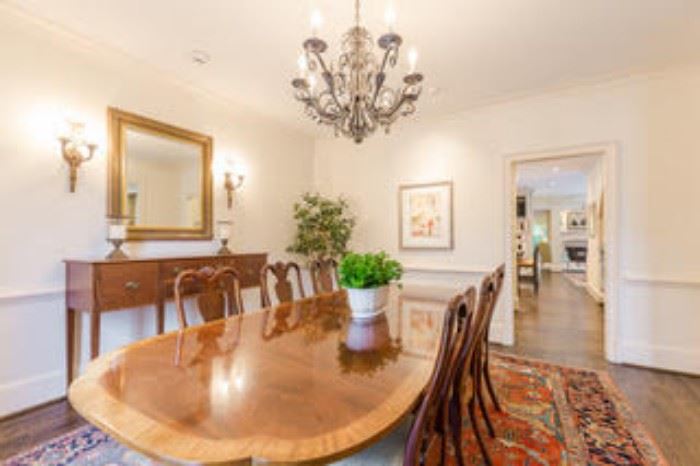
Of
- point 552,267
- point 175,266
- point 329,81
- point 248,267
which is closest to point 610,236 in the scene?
point 329,81

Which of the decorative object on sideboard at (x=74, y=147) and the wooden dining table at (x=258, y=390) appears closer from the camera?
the wooden dining table at (x=258, y=390)

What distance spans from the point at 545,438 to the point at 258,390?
71.7 inches

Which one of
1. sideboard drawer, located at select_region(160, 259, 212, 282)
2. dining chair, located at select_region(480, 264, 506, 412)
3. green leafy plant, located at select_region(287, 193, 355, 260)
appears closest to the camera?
dining chair, located at select_region(480, 264, 506, 412)

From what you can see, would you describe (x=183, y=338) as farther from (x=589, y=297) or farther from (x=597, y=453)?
(x=589, y=297)

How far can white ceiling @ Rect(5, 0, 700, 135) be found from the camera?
2199mm

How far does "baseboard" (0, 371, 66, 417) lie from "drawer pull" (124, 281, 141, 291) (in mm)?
796

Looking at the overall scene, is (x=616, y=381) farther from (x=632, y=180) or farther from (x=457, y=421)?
(x=457, y=421)

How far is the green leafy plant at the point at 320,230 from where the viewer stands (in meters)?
4.44

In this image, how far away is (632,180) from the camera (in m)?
3.13

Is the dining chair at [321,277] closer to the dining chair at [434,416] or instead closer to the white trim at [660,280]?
the dining chair at [434,416]

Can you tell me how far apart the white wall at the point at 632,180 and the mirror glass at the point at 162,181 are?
2.69 m

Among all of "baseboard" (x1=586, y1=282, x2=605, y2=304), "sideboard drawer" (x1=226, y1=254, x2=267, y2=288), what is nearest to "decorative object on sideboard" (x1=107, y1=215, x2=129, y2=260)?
"sideboard drawer" (x1=226, y1=254, x2=267, y2=288)

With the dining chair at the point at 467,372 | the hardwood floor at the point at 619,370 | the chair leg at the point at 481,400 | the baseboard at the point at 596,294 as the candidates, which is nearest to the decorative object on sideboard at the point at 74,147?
the dining chair at the point at 467,372

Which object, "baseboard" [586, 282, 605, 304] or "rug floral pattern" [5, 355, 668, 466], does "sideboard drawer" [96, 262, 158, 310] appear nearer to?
"rug floral pattern" [5, 355, 668, 466]
